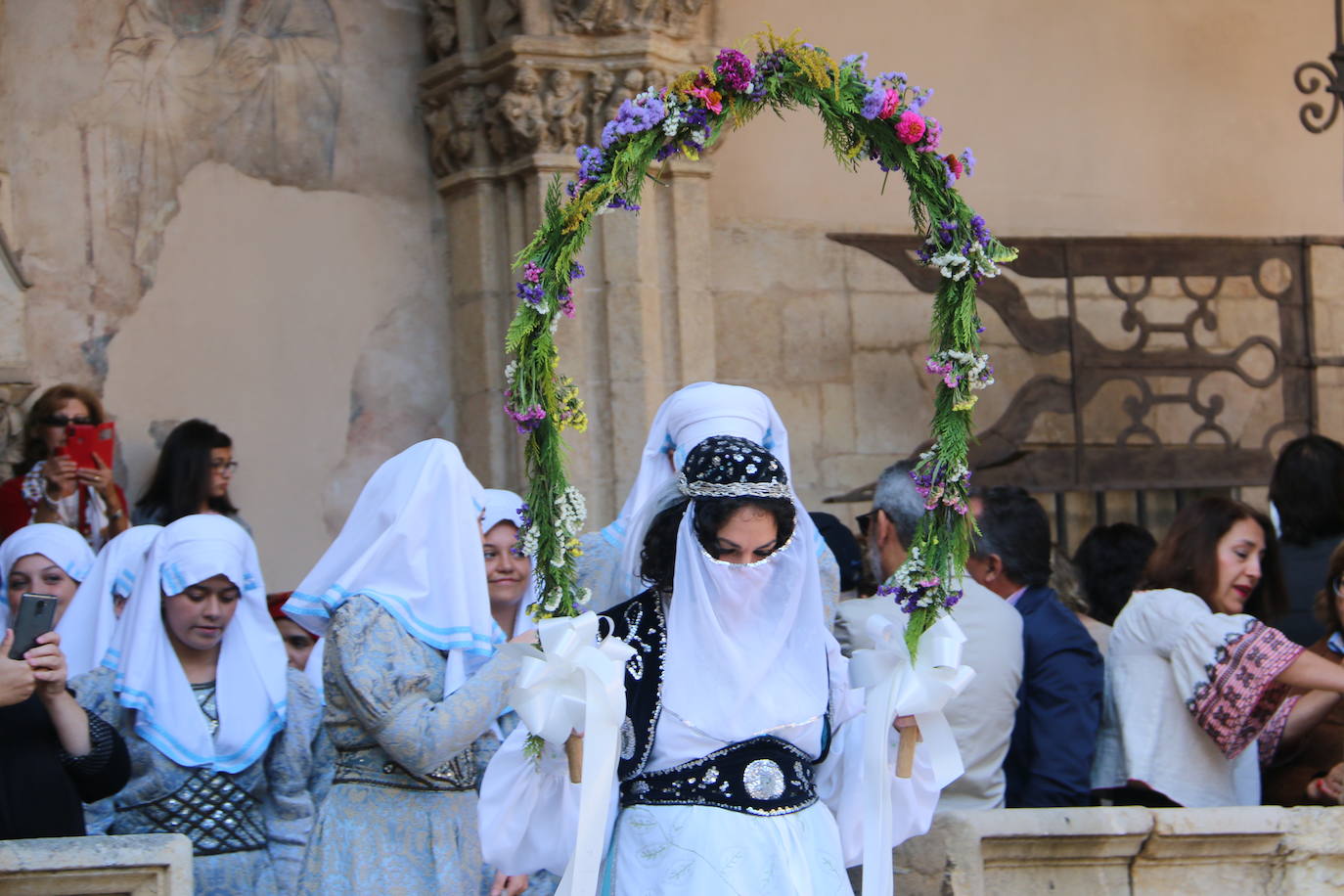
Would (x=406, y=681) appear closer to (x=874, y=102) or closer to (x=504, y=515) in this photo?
(x=504, y=515)

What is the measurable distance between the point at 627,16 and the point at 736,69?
11.6ft

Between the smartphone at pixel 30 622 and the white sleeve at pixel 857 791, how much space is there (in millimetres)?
1623

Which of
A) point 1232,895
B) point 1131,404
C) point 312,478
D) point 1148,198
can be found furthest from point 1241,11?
point 1232,895

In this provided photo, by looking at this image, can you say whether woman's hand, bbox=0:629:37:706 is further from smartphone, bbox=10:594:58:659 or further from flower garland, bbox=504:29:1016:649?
flower garland, bbox=504:29:1016:649


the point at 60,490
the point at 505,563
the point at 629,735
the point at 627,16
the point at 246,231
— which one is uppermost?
the point at 627,16

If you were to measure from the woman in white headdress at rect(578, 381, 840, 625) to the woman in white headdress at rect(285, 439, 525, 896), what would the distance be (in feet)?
0.85

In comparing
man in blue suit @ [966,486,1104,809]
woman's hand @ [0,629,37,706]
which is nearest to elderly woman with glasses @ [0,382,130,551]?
woman's hand @ [0,629,37,706]

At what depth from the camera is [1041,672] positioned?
4883mm

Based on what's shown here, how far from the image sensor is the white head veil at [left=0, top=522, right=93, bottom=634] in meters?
5.16

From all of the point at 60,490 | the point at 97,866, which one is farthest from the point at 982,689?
the point at 60,490

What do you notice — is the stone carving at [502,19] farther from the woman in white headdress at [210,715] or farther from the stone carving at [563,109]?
the woman in white headdress at [210,715]

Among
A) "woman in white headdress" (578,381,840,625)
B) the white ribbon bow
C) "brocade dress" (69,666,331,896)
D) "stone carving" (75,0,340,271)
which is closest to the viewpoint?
the white ribbon bow

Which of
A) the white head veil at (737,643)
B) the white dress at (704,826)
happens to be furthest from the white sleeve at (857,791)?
the white head veil at (737,643)

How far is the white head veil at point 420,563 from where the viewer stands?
13.5 ft
